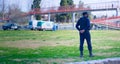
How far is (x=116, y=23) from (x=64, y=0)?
807 inches

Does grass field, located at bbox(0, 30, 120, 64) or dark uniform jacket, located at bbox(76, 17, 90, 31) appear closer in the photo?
grass field, located at bbox(0, 30, 120, 64)

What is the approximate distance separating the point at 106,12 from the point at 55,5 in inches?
296

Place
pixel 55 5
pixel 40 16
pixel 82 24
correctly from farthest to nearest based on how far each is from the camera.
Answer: pixel 40 16
pixel 55 5
pixel 82 24

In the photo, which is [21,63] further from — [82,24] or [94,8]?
[94,8]

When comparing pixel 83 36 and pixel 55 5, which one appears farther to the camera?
pixel 55 5

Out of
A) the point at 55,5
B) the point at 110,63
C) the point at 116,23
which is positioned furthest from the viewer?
the point at 116,23

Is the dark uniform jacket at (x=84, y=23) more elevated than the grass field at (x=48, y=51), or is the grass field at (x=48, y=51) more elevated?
the dark uniform jacket at (x=84, y=23)

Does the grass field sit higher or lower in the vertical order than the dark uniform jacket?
lower

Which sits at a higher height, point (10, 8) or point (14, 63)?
point (10, 8)

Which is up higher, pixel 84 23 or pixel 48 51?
pixel 84 23

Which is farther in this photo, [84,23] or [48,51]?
[48,51]

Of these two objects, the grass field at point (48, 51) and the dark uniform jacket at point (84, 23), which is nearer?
the grass field at point (48, 51)

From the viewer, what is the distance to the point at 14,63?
6754 mm

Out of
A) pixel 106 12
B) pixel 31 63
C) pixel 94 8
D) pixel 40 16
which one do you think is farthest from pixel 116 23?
pixel 31 63
